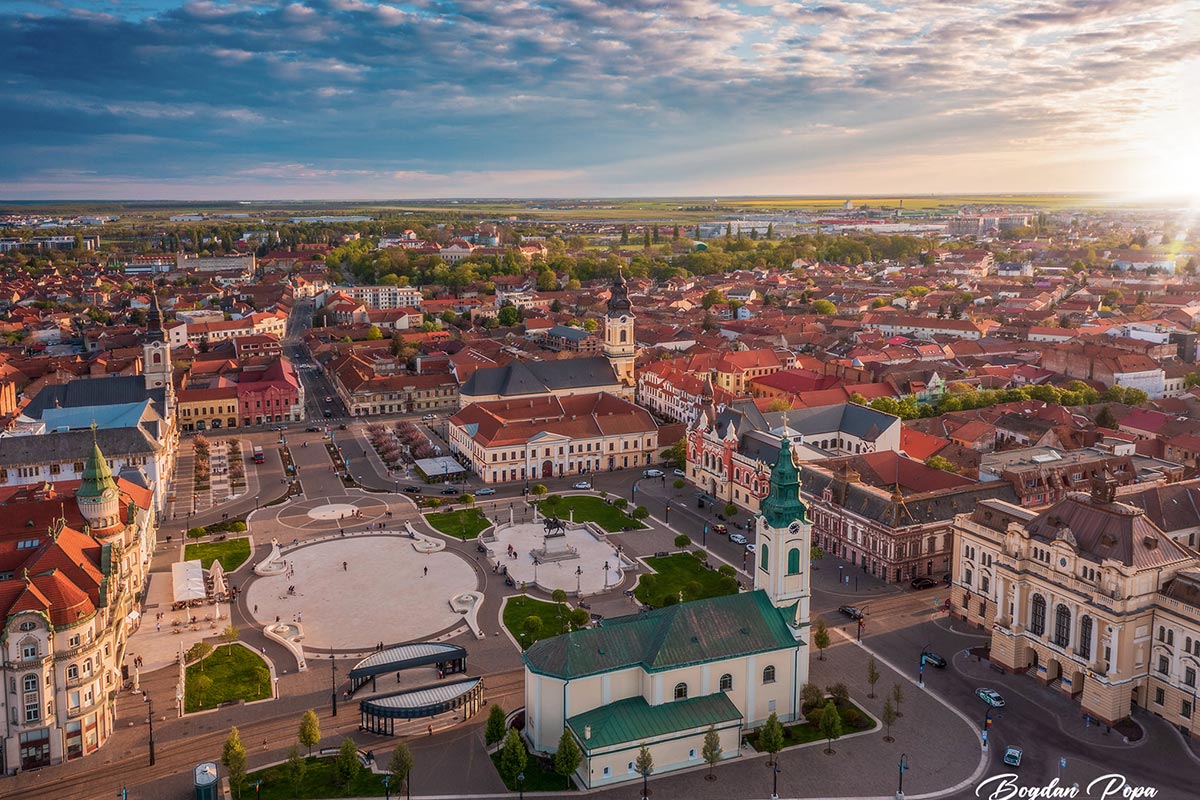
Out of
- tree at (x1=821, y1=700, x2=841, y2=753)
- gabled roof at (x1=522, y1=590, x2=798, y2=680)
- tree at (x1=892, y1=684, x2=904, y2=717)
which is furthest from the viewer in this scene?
tree at (x1=892, y1=684, x2=904, y2=717)

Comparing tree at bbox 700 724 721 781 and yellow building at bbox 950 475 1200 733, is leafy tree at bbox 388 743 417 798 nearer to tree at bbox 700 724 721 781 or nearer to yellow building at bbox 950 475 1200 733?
tree at bbox 700 724 721 781

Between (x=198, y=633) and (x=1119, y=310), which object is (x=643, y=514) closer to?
(x=198, y=633)

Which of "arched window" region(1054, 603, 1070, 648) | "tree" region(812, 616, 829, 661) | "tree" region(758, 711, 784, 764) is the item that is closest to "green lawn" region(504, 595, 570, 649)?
"tree" region(812, 616, 829, 661)

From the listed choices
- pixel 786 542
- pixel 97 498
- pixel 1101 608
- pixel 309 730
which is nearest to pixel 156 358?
pixel 97 498

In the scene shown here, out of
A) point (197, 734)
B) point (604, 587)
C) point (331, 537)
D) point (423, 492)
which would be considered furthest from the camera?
point (423, 492)

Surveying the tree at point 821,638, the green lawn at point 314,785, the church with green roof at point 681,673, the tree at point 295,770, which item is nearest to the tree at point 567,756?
the church with green roof at point 681,673

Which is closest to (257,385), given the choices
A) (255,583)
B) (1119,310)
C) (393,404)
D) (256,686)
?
(393,404)

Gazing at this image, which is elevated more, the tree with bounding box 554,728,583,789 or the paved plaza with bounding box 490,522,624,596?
the tree with bounding box 554,728,583,789
